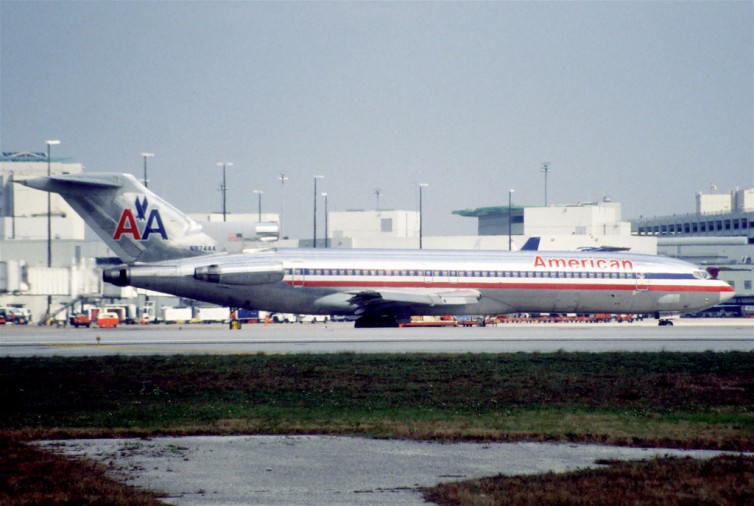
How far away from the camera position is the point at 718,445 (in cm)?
1689

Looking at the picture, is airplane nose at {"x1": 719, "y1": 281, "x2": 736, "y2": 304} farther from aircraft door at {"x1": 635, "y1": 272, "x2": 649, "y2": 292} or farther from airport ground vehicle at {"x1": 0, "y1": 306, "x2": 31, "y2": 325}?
airport ground vehicle at {"x1": 0, "y1": 306, "x2": 31, "y2": 325}

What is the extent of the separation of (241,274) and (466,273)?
41.1 ft

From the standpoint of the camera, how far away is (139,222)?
47250mm

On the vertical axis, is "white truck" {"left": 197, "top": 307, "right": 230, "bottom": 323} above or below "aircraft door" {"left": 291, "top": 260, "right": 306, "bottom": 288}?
below

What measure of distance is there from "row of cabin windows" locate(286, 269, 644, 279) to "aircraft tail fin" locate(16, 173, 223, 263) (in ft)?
20.2

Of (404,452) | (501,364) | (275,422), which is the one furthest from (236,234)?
(404,452)

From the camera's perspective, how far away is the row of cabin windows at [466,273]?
5062 centimetres

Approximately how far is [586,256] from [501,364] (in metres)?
25.8

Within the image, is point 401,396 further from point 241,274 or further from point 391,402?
point 241,274

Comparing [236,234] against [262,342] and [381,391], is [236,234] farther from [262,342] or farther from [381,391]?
[381,391]

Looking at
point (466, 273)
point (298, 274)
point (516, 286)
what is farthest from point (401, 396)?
point (516, 286)

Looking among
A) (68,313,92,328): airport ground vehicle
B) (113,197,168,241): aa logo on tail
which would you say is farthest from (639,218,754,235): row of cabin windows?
(113,197,168,241): aa logo on tail

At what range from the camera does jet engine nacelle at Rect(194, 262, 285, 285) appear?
4797 centimetres

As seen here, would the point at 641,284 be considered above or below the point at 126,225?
below
